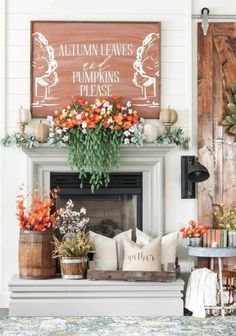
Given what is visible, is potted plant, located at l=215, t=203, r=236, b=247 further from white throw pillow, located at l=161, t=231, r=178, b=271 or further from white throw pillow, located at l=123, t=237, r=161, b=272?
white throw pillow, located at l=123, t=237, r=161, b=272

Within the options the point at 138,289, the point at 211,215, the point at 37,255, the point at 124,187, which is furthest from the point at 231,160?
the point at 37,255

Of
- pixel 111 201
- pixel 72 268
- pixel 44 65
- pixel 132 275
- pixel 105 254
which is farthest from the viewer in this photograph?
pixel 111 201

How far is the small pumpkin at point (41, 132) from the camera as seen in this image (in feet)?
22.0

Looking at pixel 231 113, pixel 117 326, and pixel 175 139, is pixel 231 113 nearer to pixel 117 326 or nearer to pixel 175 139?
pixel 175 139

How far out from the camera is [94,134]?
6.63m

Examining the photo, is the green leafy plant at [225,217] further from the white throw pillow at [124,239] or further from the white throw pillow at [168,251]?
the white throw pillow at [124,239]

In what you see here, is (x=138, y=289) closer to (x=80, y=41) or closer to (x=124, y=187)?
(x=124, y=187)

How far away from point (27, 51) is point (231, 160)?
2.24m

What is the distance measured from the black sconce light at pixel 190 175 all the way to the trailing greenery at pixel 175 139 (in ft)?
0.43

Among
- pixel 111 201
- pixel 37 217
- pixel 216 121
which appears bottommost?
pixel 37 217

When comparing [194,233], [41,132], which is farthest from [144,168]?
[41,132]

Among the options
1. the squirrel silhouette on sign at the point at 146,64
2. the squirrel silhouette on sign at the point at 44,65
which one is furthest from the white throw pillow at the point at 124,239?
the squirrel silhouette on sign at the point at 44,65

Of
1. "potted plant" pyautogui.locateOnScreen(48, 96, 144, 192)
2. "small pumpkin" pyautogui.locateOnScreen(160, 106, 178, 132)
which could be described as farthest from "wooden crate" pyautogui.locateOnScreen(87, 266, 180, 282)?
"small pumpkin" pyautogui.locateOnScreen(160, 106, 178, 132)

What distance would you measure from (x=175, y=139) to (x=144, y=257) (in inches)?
46.9
